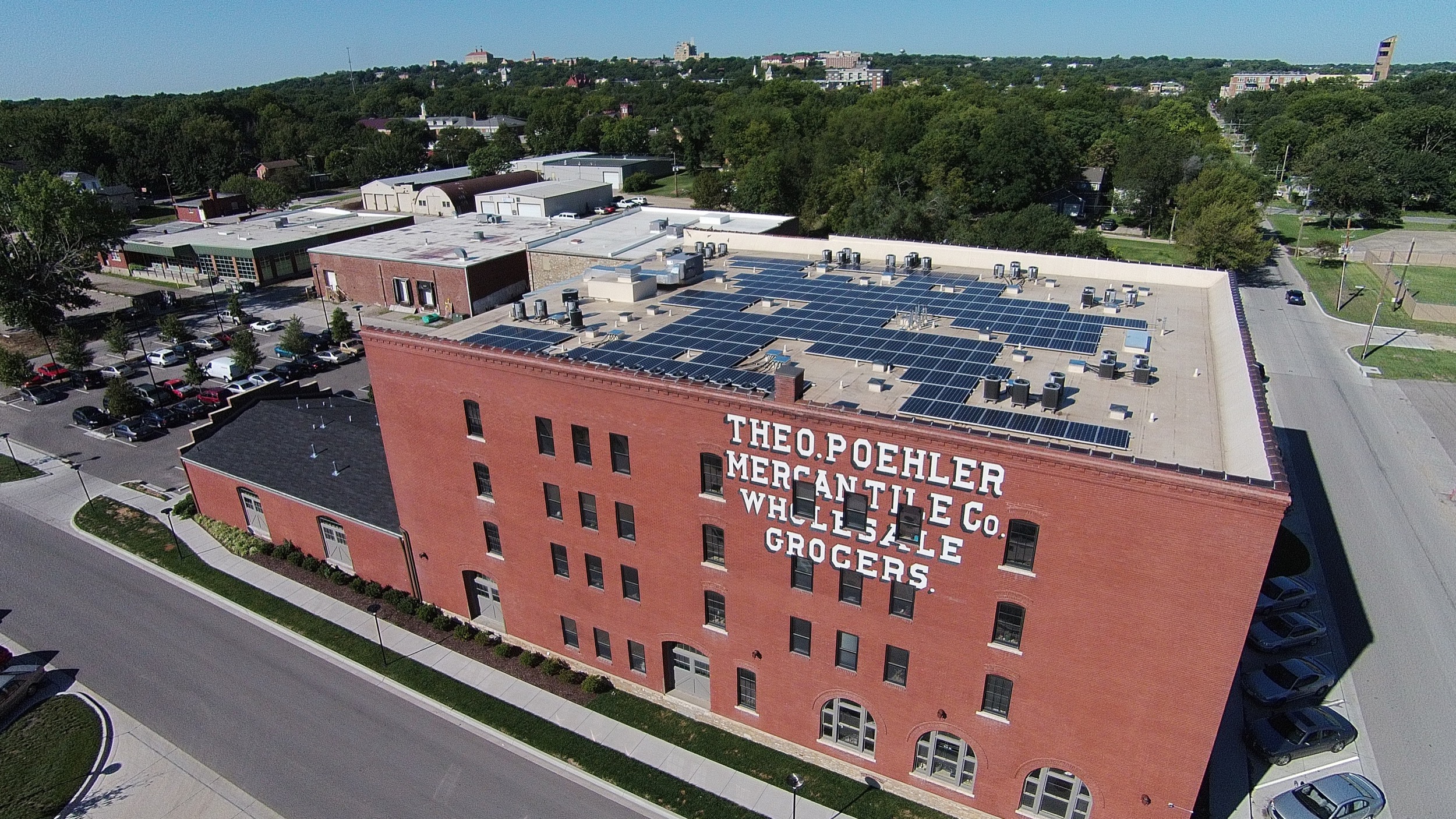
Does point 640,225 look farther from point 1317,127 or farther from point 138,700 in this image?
point 1317,127

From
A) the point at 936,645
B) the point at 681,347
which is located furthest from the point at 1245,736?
the point at 681,347

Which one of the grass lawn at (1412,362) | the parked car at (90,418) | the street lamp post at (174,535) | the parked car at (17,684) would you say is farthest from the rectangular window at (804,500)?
the grass lawn at (1412,362)

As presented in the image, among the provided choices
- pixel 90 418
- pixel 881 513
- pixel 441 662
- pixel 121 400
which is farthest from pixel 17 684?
pixel 881 513

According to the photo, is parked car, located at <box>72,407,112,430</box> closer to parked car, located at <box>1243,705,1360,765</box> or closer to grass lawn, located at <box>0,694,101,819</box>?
grass lawn, located at <box>0,694,101,819</box>

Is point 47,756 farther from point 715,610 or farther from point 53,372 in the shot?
point 53,372

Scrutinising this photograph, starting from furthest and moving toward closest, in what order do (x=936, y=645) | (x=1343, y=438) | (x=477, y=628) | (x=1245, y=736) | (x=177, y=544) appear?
(x=1343, y=438)
(x=177, y=544)
(x=477, y=628)
(x=1245, y=736)
(x=936, y=645)

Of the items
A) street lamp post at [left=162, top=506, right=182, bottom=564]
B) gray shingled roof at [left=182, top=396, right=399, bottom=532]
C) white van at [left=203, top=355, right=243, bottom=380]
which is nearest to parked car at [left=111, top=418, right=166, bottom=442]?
white van at [left=203, top=355, right=243, bottom=380]

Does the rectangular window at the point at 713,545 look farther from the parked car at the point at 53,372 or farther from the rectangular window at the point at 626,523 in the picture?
the parked car at the point at 53,372

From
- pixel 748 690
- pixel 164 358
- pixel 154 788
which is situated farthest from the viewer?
pixel 164 358
